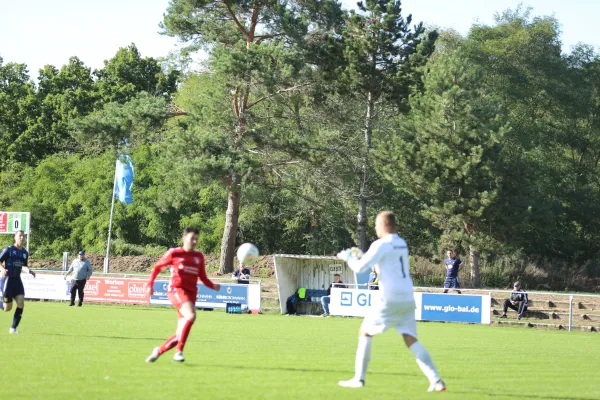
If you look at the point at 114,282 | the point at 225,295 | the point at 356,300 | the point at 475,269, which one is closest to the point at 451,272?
the point at 356,300

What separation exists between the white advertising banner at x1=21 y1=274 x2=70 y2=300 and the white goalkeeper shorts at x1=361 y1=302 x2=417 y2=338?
29.3 m

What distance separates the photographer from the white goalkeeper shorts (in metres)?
9.91

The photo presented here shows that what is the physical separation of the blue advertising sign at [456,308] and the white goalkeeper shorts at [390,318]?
793 inches

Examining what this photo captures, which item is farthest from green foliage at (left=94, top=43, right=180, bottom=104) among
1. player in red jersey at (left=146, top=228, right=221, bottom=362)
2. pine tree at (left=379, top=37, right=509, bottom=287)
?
player in red jersey at (left=146, top=228, right=221, bottom=362)

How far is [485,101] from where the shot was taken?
4509 centimetres

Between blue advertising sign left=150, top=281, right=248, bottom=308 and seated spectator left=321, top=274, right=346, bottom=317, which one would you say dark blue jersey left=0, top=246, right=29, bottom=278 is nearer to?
blue advertising sign left=150, top=281, right=248, bottom=308

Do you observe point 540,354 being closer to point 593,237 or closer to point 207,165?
point 207,165

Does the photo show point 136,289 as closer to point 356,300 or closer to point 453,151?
point 356,300

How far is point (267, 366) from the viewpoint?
12.5 meters

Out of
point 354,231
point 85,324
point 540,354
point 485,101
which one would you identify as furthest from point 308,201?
point 540,354

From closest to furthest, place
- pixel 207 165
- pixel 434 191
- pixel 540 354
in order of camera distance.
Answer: pixel 540 354 → pixel 207 165 → pixel 434 191

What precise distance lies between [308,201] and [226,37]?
34.8ft

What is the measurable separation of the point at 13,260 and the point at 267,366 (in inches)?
303

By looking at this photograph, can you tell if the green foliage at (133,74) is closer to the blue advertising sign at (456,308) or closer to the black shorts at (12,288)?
the blue advertising sign at (456,308)
